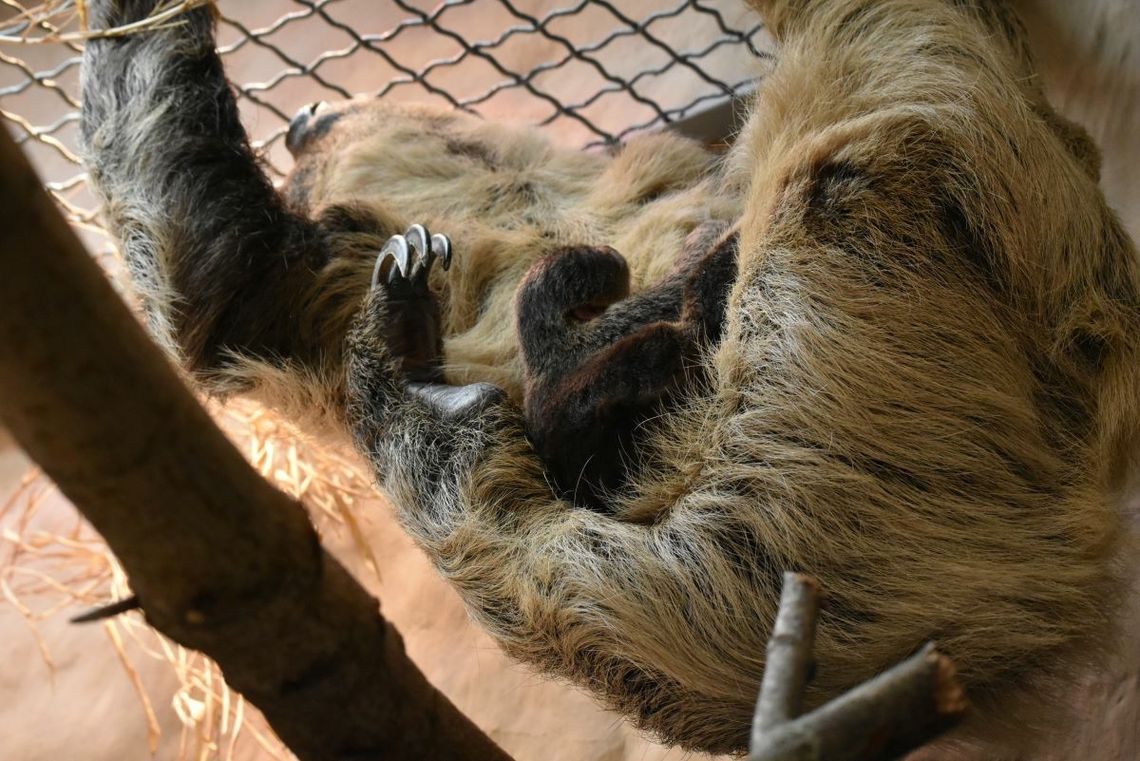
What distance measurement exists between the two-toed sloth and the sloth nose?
815 millimetres

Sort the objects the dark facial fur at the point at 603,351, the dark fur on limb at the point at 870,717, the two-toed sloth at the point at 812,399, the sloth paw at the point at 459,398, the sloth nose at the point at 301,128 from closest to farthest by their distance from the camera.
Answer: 1. the dark fur on limb at the point at 870,717
2. the two-toed sloth at the point at 812,399
3. the dark facial fur at the point at 603,351
4. the sloth paw at the point at 459,398
5. the sloth nose at the point at 301,128

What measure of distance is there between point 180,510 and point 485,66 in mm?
4623

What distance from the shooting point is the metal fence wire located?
4.38m

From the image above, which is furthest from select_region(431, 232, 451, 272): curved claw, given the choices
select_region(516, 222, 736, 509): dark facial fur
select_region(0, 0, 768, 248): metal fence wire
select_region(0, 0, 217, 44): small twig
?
select_region(0, 0, 768, 248): metal fence wire

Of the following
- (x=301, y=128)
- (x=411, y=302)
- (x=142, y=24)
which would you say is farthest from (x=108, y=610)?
(x=301, y=128)

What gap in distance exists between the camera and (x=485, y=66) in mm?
5469

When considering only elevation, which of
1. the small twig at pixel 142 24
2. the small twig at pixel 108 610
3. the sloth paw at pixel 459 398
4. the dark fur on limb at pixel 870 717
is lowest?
the sloth paw at pixel 459 398

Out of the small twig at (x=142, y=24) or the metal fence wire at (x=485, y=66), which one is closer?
the small twig at (x=142, y=24)

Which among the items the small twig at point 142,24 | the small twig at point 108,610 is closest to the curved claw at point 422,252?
the small twig at point 142,24

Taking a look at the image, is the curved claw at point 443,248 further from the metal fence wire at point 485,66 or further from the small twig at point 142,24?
the metal fence wire at point 485,66

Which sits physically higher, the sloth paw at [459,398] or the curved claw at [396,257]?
the curved claw at [396,257]

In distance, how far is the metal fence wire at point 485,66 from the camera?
4.38 m

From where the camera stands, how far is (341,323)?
10.2 ft

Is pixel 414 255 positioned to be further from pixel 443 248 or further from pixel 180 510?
pixel 180 510
